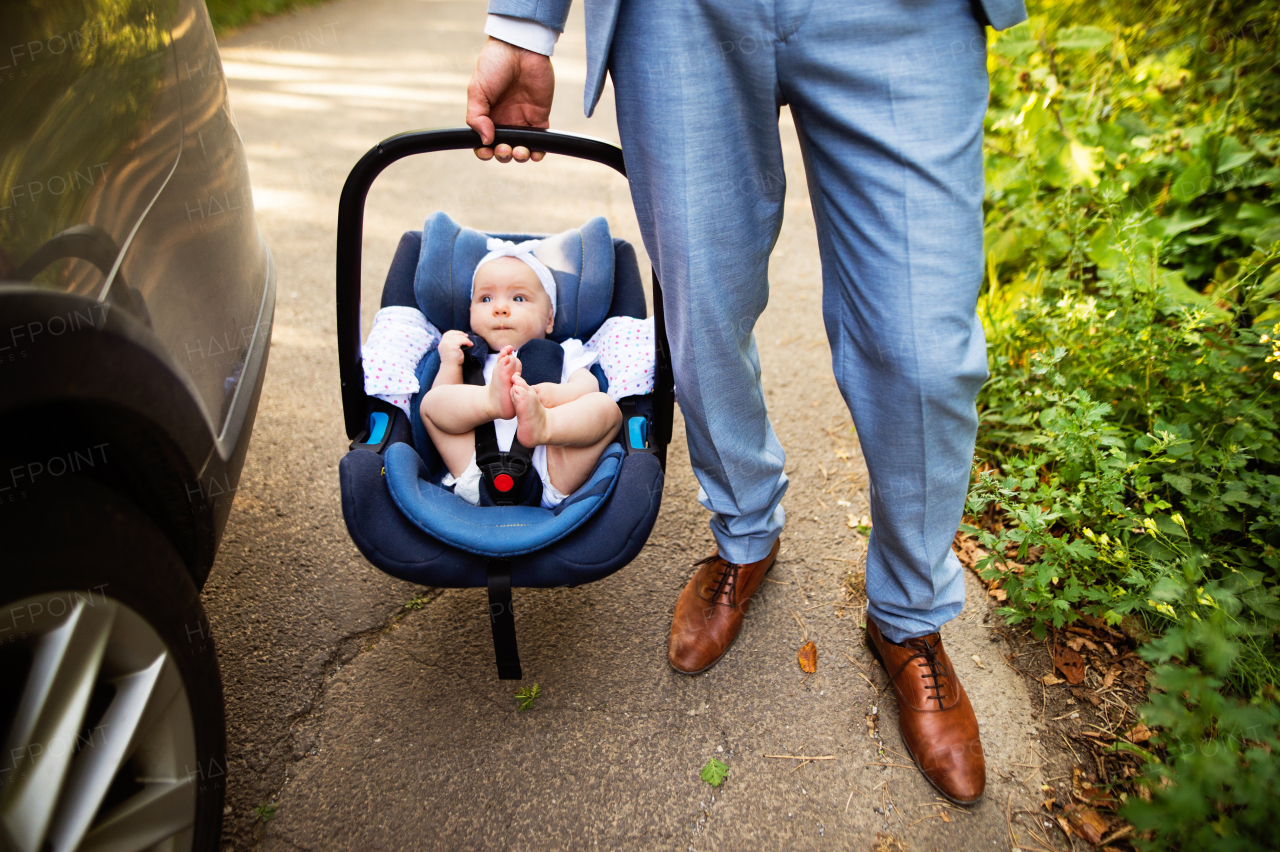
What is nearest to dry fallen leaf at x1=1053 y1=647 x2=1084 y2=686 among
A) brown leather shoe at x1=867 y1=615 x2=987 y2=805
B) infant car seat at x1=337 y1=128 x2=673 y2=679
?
brown leather shoe at x1=867 y1=615 x2=987 y2=805

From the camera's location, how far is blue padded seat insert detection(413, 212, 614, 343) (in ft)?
7.00

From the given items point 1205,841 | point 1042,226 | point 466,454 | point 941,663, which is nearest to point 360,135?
point 466,454

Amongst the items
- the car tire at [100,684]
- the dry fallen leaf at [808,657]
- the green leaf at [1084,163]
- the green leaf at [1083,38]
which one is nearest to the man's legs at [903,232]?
the dry fallen leaf at [808,657]

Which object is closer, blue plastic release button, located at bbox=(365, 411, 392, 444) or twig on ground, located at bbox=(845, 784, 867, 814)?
twig on ground, located at bbox=(845, 784, 867, 814)

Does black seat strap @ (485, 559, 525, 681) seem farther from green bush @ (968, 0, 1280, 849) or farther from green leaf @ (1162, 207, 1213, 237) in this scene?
green leaf @ (1162, 207, 1213, 237)

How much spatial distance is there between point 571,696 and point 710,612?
43cm

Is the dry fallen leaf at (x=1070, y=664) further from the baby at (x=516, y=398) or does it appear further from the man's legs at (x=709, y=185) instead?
the baby at (x=516, y=398)

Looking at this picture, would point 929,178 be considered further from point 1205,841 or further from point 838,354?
point 1205,841

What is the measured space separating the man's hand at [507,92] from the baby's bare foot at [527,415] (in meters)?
0.55

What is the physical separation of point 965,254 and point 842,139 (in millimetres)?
310

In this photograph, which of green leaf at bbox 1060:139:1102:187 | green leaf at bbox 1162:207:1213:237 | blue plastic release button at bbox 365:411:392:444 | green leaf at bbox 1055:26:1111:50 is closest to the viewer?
blue plastic release button at bbox 365:411:392:444

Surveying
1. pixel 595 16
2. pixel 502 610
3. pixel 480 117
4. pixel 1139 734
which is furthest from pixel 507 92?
pixel 1139 734

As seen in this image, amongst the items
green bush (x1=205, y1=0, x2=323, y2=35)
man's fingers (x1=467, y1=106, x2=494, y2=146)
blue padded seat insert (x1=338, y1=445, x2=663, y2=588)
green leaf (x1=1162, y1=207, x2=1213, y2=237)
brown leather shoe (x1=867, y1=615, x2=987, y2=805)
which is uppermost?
man's fingers (x1=467, y1=106, x2=494, y2=146)

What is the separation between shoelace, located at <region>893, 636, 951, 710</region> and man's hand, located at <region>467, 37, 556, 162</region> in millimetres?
1445
